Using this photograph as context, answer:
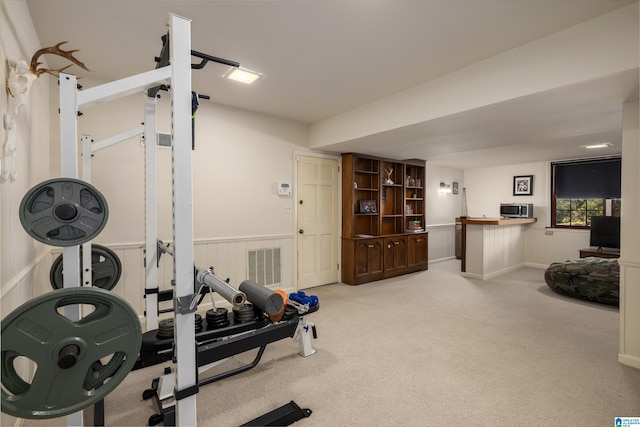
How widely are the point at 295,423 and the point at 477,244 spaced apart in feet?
16.0

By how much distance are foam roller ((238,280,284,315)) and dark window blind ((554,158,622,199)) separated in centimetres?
733

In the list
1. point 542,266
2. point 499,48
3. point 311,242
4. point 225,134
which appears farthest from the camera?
point 542,266

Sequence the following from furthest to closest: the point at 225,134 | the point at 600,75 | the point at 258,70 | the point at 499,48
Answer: the point at 225,134
the point at 258,70
the point at 499,48
the point at 600,75

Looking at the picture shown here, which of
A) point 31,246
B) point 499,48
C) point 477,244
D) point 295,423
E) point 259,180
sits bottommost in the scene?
point 295,423

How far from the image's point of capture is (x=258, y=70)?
285 cm

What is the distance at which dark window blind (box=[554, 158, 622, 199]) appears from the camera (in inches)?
231

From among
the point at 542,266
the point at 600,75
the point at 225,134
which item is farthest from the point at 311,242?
the point at 542,266

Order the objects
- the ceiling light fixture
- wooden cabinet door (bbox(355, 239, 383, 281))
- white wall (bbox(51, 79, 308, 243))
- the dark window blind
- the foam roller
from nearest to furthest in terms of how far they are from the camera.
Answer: the foam roller < the ceiling light fixture < white wall (bbox(51, 79, 308, 243)) < wooden cabinet door (bbox(355, 239, 383, 281)) < the dark window blind

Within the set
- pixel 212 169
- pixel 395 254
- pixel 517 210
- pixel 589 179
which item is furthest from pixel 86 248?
pixel 589 179

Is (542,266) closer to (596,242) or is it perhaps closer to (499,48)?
(596,242)

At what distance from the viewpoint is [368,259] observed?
17.1ft

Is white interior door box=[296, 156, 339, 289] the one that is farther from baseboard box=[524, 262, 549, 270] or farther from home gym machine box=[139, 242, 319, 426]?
baseboard box=[524, 262, 549, 270]

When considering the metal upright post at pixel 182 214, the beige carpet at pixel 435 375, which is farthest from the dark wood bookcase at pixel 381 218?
the metal upright post at pixel 182 214

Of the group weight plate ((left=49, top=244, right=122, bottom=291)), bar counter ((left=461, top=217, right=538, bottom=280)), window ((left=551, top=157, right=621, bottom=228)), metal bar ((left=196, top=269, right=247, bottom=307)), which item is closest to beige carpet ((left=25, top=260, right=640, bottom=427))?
weight plate ((left=49, top=244, right=122, bottom=291))
